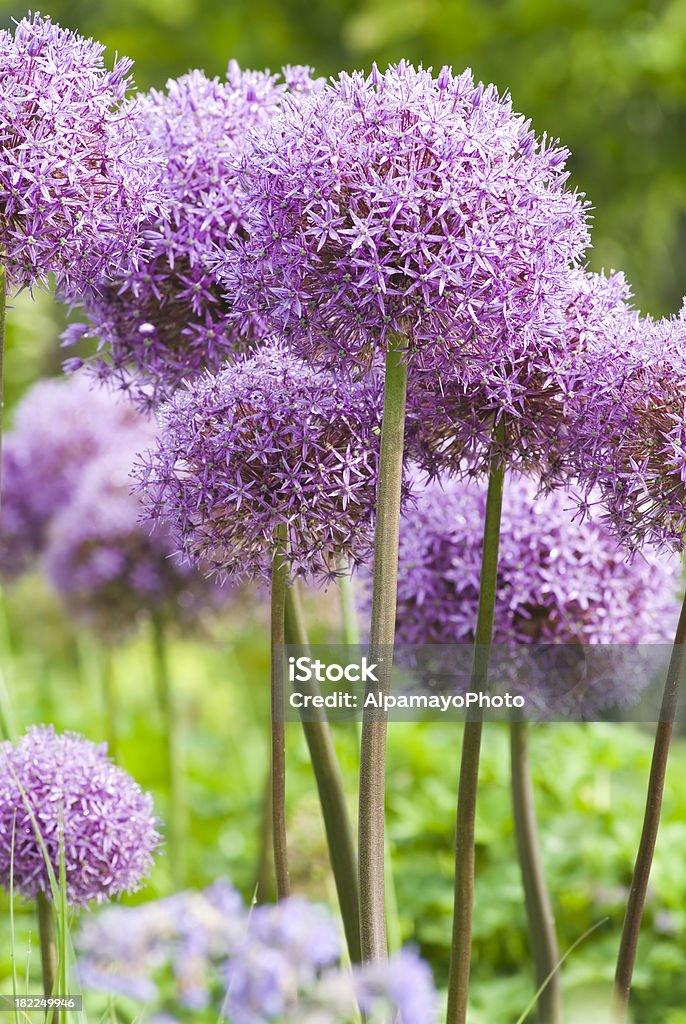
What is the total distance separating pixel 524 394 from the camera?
1.62m

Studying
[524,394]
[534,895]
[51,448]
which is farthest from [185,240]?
[51,448]

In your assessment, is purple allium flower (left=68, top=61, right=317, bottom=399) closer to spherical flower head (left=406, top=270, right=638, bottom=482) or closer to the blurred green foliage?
spherical flower head (left=406, top=270, right=638, bottom=482)

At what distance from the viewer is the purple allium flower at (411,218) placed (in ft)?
4.74

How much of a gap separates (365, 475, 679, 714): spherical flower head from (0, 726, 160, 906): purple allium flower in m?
0.59

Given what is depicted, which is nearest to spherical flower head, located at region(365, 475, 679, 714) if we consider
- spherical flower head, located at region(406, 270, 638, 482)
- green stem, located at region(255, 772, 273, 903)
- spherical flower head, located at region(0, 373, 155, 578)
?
A: spherical flower head, located at region(406, 270, 638, 482)

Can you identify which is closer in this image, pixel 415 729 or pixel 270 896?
pixel 270 896

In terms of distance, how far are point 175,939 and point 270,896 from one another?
2.10 meters

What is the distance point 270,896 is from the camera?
131 inches

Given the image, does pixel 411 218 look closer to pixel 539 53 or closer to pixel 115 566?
pixel 115 566

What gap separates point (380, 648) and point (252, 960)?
49 centimetres

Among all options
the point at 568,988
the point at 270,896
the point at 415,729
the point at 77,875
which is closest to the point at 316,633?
the point at 415,729

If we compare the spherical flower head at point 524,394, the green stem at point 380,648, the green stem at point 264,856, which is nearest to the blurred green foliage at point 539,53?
the green stem at point 264,856

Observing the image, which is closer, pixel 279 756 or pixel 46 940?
pixel 279 756

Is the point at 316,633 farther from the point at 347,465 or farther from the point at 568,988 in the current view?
the point at 347,465
